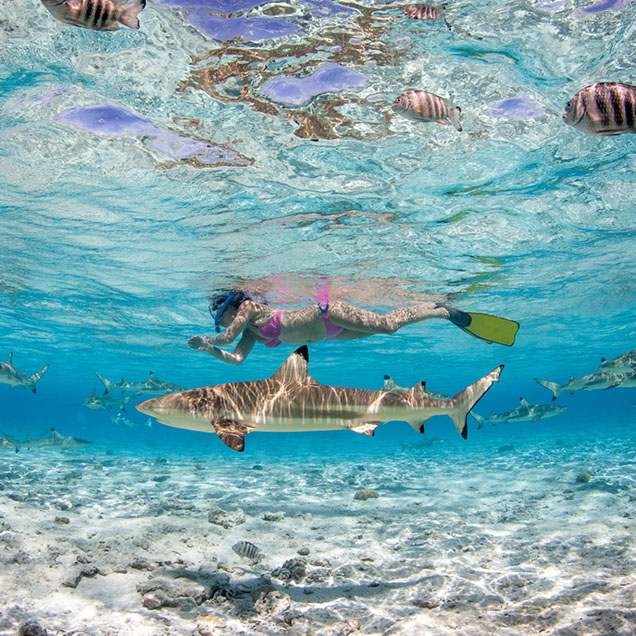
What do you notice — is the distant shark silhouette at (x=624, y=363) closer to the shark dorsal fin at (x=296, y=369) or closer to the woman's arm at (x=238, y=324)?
the woman's arm at (x=238, y=324)

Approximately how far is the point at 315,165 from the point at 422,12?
4.06 metres

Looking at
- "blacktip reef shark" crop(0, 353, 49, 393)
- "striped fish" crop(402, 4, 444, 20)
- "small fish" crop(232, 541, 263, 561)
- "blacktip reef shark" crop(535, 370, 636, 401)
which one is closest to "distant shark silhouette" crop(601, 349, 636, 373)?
"blacktip reef shark" crop(535, 370, 636, 401)

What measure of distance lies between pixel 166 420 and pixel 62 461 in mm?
20661

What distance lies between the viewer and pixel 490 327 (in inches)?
308

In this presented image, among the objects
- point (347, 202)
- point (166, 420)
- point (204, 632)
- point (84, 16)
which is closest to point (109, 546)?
point (204, 632)

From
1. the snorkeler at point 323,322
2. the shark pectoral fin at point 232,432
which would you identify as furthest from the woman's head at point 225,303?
the shark pectoral fin at point 232,432

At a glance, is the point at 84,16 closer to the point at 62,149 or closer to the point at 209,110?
the point at 209,110

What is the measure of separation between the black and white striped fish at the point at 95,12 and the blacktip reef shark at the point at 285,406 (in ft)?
11.2

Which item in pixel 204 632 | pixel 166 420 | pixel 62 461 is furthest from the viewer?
pixel 62 461

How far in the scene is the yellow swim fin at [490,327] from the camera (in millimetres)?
7684

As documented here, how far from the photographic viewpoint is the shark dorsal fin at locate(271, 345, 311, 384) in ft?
12.9

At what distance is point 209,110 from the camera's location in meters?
8.06

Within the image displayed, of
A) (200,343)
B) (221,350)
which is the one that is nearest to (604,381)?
(221,350)

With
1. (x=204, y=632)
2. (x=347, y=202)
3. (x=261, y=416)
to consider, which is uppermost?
(x=347, y=202)
